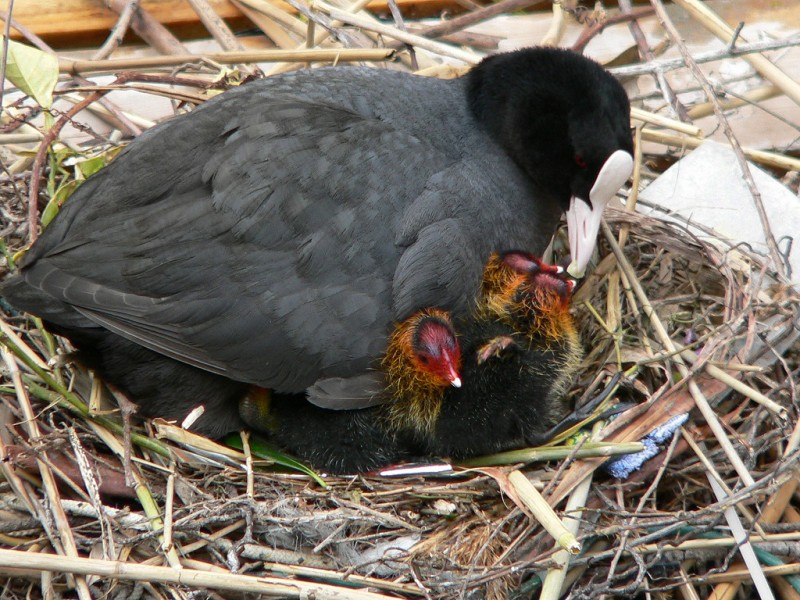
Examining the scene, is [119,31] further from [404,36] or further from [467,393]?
[467,393]

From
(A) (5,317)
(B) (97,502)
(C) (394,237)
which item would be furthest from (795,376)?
(A) (5,317)

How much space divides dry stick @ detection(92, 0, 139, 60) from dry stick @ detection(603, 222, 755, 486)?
1556 mm

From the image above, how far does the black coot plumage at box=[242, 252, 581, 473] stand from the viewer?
2.43 meters

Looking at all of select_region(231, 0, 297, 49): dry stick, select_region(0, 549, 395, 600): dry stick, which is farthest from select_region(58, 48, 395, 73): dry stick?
select_region(0, 549, 395, 600): dry stick

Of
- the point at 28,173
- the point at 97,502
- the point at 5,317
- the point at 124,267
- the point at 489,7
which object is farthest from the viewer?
the point at 489,7

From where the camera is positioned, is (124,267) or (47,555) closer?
(47,555)

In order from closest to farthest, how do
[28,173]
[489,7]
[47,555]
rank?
[47,555], [28,173], [489,7]

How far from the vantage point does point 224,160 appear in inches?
96.3

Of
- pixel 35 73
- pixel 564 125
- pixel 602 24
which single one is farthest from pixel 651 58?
pixel 35 73

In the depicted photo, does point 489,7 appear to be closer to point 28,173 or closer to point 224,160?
point 224,160

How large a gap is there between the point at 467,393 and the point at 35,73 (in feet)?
4.79

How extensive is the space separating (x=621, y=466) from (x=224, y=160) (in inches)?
45.1

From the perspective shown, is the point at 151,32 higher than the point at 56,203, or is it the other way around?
the point at 151,32

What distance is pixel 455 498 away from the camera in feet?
7.79
